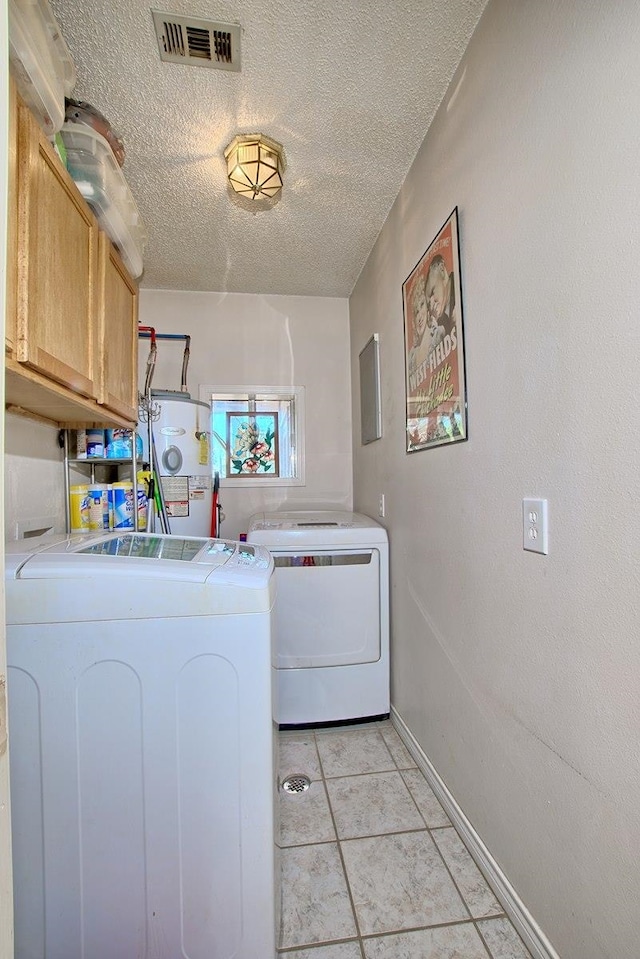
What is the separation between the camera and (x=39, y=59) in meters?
0.99

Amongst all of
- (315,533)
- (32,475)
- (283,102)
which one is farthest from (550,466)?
(32,475)

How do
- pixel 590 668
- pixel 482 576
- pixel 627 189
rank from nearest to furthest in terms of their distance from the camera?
pixel 627 189 < pixel 590 668 < pixel 482 576

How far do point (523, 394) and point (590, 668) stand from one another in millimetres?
632

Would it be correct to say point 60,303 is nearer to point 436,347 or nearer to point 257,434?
point 436,347

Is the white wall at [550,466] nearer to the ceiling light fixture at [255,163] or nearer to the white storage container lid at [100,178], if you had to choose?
the ceiling light fixture at [255,163]

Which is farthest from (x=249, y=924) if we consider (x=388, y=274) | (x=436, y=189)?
(x=388, y=274)

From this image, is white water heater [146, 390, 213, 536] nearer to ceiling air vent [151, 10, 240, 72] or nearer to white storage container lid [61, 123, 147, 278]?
white storage container lid [61, 123, 147, 278]

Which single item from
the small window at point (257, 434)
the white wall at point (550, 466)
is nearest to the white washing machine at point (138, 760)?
the white wall at point (550, 466)

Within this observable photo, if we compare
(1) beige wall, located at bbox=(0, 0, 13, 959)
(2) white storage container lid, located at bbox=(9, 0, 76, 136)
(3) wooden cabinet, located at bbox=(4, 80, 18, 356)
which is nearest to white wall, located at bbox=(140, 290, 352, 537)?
(2) white storage container lid, located at bbox=(9, 0, 76, 136)

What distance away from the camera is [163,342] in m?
2.80

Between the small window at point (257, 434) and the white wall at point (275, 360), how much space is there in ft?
0.20

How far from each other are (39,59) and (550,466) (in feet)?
4.98

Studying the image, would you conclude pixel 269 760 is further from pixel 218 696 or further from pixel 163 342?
pixel 163 342

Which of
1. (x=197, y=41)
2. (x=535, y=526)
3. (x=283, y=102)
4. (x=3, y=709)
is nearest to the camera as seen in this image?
(x=3, y=709)
